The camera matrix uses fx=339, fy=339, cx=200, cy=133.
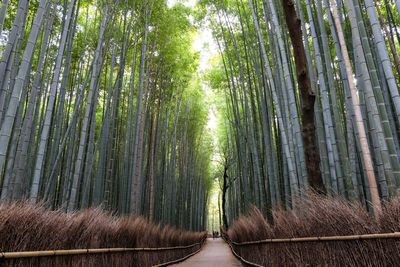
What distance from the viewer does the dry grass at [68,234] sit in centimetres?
174

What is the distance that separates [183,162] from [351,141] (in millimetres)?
7799

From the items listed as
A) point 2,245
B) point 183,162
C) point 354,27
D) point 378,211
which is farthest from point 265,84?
point 183,162

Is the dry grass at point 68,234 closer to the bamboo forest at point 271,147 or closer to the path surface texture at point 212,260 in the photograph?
the bamboo forest at point 271,147

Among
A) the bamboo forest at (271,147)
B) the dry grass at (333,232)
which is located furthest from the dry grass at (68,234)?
the dry grass at (333,232)

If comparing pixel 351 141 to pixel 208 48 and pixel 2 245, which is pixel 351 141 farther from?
pixel 208 48

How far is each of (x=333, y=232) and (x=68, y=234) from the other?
5.90 ft

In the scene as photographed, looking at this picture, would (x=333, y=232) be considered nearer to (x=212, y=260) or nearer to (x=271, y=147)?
(x=271, y=147)

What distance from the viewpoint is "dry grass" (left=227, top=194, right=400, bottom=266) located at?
5.16 feet

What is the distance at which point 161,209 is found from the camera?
874 centimetres

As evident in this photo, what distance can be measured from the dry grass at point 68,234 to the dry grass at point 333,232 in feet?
5.38

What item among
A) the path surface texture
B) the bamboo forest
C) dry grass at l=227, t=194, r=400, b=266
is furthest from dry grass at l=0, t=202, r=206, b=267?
the path surface texture

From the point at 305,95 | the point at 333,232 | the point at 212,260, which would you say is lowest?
the point at 212,260

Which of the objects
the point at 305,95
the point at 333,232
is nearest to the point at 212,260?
the point at 305,95

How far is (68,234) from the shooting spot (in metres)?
2.40
